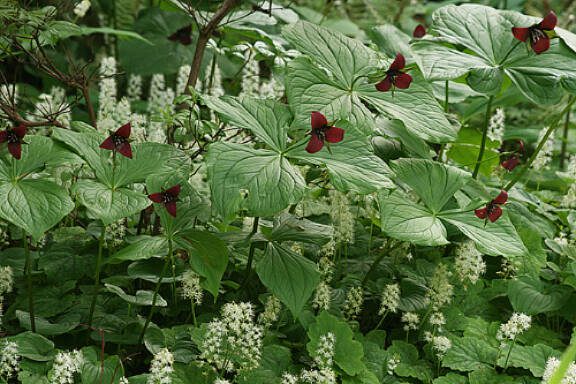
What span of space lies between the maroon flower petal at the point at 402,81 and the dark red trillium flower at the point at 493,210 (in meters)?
0.41

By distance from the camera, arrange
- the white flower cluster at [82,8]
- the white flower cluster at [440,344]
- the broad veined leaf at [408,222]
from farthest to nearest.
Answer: the white flower cluster at [82,8], the white flower cluster at [440,344], the broad veined leaf at [408,222]

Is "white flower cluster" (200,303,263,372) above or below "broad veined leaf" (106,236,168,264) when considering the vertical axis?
below

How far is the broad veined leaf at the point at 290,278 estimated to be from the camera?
6.41 ft

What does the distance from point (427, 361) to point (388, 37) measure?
1322 mm

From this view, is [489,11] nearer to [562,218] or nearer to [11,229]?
[562,218]

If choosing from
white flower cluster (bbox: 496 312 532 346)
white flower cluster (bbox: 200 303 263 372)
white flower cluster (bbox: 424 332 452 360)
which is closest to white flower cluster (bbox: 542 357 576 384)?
white flower cluster (bbox: 496 312 532 346)

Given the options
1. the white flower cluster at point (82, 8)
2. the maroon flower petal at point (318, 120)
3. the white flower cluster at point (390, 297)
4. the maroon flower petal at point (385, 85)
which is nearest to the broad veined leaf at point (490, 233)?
the white flower cluster at point (390, 297)

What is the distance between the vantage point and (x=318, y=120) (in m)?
1.78

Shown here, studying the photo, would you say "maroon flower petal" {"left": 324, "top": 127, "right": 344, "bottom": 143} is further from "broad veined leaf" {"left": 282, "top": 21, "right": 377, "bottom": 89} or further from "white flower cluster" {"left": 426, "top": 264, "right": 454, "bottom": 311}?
"white flower cluster" {"left": 426, "top": 264, "right": 454, "bottom": 311}

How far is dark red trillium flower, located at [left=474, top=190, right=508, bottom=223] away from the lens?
201 cm

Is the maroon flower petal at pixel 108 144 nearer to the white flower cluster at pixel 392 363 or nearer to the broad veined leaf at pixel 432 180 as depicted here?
the broad veined leaf at pixel 432 180

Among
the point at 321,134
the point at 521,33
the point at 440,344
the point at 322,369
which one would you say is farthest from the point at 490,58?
the point at 322,369

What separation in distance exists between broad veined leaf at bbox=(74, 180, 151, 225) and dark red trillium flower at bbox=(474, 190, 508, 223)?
3.04ft

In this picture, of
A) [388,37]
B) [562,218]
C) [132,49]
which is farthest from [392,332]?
[132,49]
